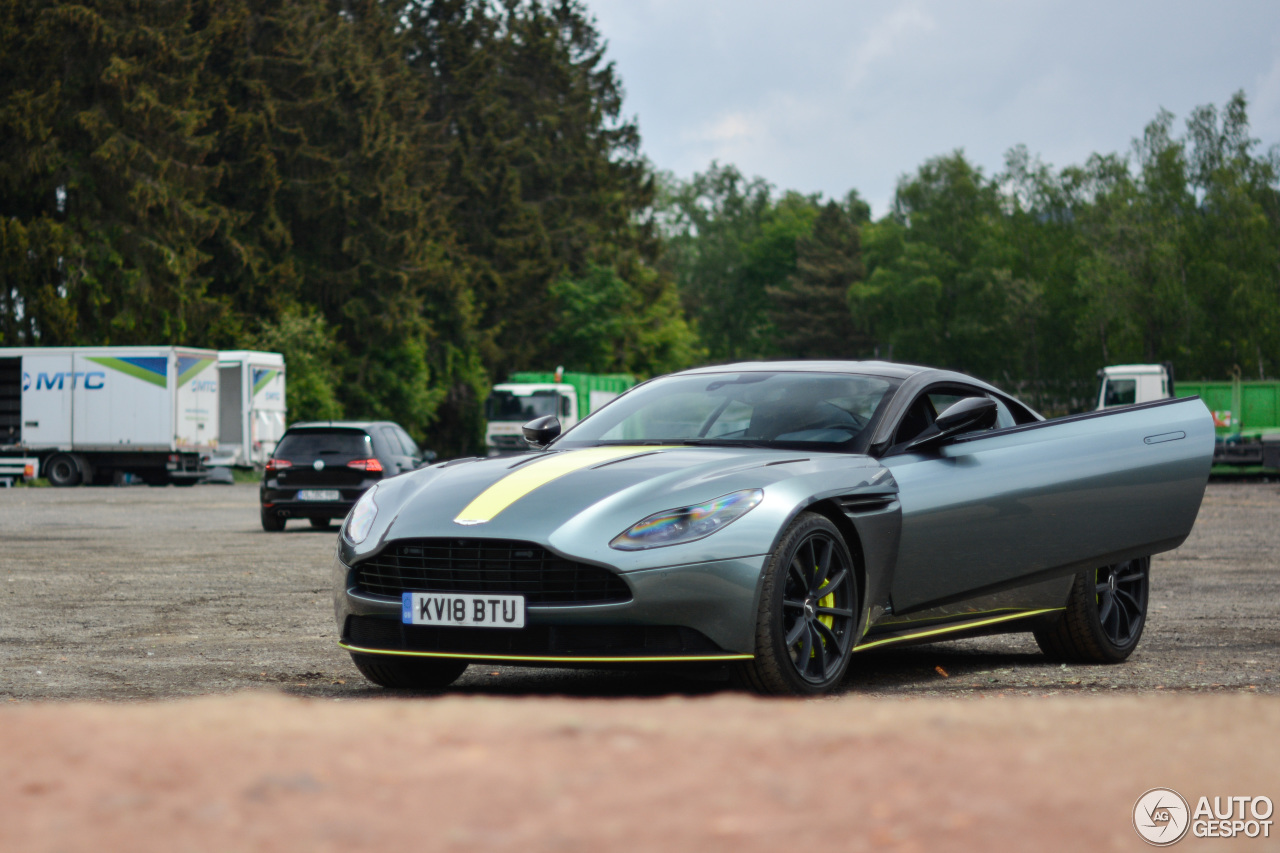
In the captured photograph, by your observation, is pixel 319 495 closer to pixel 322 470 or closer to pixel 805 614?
pixel 322 470

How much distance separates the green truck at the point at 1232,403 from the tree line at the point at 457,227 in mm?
25382

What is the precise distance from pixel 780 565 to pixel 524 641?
3.45ft

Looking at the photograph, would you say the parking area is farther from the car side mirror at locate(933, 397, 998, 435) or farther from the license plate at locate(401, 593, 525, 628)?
the car side mirror at locate(933, 397, 998, 435)

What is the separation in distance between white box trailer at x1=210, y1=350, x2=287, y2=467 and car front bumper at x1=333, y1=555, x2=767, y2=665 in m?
34.1

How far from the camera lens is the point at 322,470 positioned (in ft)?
71.7

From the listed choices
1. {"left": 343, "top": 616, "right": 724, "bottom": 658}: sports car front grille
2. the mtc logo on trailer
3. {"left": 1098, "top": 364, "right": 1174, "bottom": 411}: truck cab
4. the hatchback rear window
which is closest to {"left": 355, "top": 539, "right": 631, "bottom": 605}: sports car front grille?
{"left": 343, "top": 616, "right": 724, "bottom": 658}: sports car front grille

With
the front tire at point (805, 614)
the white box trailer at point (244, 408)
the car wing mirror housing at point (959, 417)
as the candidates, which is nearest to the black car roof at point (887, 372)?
the car wing mirror housing at point (959, 417)

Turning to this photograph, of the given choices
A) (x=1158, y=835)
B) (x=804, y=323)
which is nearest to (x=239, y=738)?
(x=1158, y=835)

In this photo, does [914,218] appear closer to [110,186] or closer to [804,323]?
[804,323]

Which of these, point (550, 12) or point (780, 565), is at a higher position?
point (550, 12)

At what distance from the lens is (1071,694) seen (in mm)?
6621

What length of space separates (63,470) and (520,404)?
1415 centimetres

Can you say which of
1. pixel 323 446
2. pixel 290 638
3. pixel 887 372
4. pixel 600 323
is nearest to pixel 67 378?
pixel 323 446

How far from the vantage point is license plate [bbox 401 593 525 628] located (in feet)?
20.1
